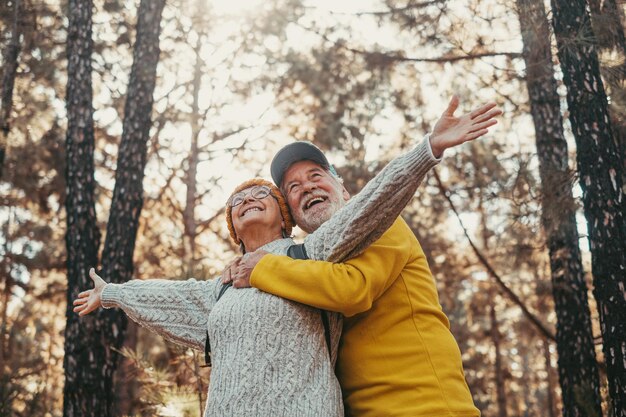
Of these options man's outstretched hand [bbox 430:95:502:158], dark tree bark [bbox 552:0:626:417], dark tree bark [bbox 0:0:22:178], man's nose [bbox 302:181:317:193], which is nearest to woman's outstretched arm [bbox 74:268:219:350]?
man's nose [bbox 302:181:317:193]

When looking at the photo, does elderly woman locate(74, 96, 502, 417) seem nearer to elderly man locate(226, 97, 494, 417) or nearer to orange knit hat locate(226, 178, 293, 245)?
elderly man locate(226, 97, 494, 417)

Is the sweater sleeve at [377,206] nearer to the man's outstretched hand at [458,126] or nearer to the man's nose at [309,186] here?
the man's outstretched hand at [458,126]

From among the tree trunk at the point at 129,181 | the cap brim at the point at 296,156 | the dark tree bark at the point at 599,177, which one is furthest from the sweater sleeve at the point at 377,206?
the tree trunk at the point at 129,181

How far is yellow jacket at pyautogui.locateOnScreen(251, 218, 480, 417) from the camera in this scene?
2.23 metres

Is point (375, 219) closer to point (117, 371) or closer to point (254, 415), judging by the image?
point (254, 415)

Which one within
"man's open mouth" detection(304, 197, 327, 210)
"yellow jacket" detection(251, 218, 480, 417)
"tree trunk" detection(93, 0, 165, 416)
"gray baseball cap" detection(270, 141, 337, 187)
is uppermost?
"tree trunk" detection(93, 0, 165, 416)

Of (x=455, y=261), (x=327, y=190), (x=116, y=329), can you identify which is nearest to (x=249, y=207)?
(x=327, y=190)

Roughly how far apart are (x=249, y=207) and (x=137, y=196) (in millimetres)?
3773

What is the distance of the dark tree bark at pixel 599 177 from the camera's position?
4.19 meters

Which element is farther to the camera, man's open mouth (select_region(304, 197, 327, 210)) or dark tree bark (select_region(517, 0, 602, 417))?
dark tree bark (select_region(517, 0, 602, 417))

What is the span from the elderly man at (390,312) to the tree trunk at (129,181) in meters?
3.59

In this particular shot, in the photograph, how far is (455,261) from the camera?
48.1 ft

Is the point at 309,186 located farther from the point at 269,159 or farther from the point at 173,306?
the point at 269,159

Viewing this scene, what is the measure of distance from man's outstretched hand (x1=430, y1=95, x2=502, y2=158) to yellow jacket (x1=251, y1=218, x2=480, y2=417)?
462mm
